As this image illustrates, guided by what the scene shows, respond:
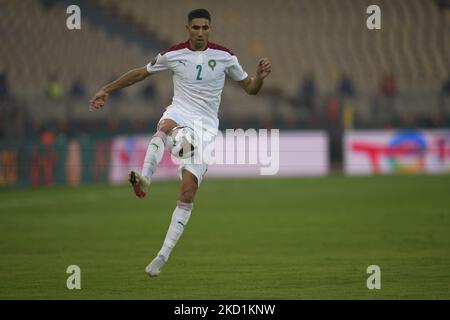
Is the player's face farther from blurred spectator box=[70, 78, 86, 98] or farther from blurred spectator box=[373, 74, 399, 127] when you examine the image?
blurred spectator box=[70, 78, 86, 98]

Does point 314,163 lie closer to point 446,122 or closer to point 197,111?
point 446,122

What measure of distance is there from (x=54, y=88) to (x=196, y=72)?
22.0 meters

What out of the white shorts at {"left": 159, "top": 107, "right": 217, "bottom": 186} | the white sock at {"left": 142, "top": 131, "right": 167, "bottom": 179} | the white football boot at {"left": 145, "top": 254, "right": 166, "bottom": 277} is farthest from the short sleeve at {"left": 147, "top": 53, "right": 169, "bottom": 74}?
the white football boot at {"left": 145, "top": 254, "right": 166, "bottom": 277}

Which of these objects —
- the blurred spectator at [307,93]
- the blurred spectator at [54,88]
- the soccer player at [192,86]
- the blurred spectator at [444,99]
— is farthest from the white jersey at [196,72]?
the blurred spectator at [307,93]

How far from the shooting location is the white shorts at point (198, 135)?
9650mm

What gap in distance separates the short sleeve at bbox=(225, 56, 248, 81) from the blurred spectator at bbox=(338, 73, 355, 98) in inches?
870

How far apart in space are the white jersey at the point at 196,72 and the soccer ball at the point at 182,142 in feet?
1.06

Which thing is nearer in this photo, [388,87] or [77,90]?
[77,90]

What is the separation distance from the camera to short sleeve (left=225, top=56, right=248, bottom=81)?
393 inches

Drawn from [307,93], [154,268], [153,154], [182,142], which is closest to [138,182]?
[153,154]

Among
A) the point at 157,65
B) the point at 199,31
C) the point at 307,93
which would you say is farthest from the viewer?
the point at 307,93

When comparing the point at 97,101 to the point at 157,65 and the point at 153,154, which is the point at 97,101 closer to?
the point at 157,65

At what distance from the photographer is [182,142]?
Answer: 9516mm

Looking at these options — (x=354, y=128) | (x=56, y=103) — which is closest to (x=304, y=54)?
(x=354, y=128)
